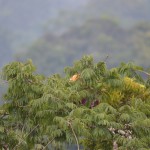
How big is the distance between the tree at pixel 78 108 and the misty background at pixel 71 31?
68.2 m

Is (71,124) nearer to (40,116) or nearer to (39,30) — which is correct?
(40,116)

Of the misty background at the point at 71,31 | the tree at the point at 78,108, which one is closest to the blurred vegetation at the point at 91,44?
the misty background at the point at 71,31

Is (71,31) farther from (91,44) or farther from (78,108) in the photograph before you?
(78,108)

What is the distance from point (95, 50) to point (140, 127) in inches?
3480

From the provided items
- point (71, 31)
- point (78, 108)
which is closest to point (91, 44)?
point (71, 31)

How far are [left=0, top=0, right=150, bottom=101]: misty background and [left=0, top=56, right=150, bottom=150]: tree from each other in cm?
6825

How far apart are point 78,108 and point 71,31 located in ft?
330

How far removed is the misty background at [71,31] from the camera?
89.2m

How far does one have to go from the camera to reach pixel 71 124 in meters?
5.80

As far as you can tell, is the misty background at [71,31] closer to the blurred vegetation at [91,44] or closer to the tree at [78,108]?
the blurred vegetation at [91,44]

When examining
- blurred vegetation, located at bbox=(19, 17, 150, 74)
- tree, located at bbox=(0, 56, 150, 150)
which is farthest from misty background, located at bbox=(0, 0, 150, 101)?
tree, located at bbox=(0, 56, 150, 150)

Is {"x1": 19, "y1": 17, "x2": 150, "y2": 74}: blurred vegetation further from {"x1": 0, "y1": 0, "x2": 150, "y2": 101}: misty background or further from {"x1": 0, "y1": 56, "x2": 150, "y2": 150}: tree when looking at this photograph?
{"x1": 0, "y1": 56, "x2": 150, "y2": 150}: tree

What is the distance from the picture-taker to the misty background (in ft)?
293

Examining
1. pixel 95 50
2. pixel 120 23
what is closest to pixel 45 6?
pixel 120 23
